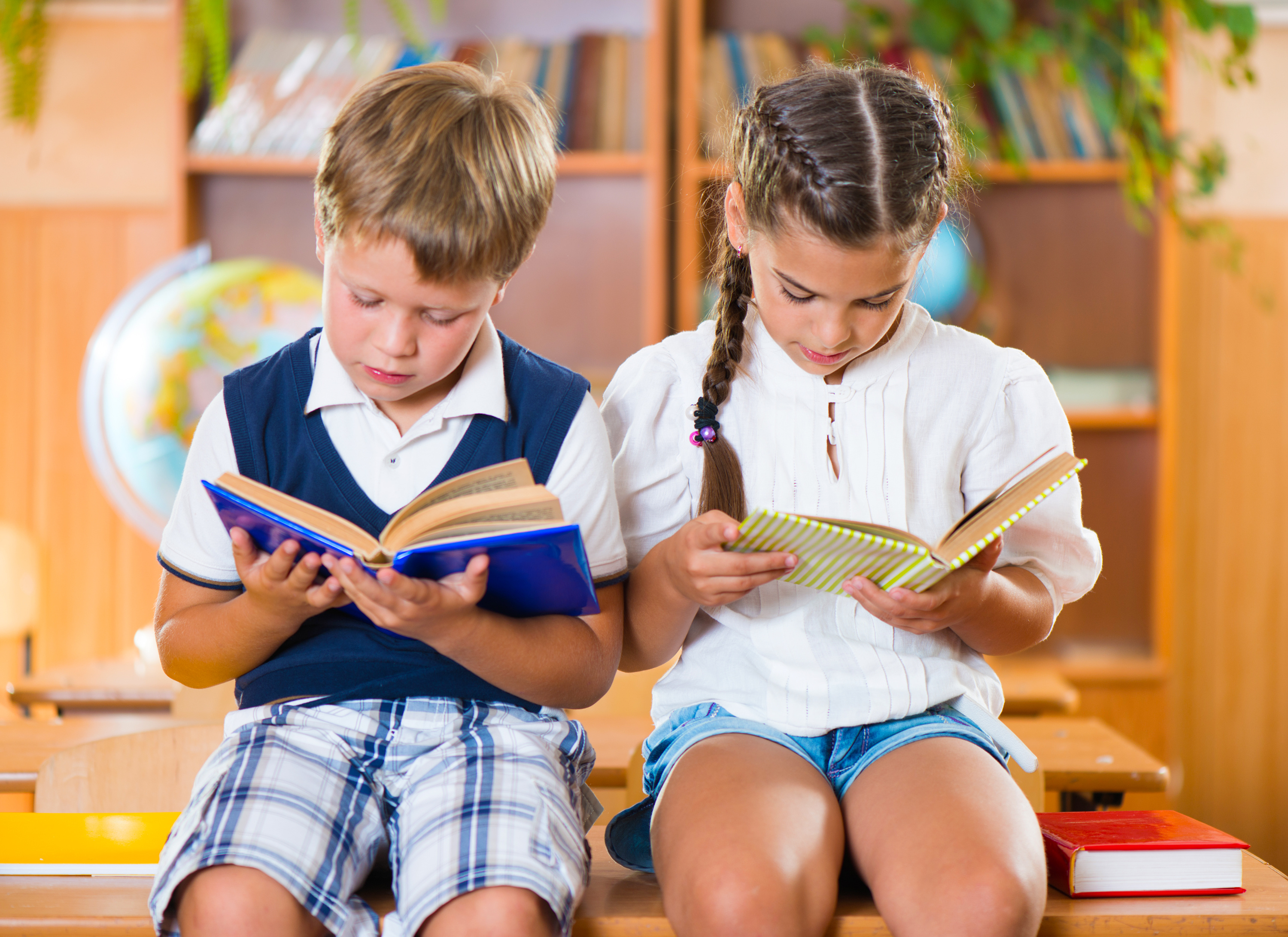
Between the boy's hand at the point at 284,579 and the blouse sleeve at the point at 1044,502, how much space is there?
0.74 m

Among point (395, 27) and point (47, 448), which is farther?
point (47, 448)

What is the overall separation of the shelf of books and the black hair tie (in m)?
1.46

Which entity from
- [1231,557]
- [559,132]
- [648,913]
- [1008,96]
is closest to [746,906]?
[648,913]

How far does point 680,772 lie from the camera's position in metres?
1.19

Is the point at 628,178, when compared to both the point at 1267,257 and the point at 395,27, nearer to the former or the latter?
the point at 395,27

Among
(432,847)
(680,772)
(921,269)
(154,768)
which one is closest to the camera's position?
(432,847)

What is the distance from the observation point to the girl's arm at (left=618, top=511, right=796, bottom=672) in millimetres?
1146

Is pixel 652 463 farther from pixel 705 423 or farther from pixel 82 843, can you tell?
pixel 82 843

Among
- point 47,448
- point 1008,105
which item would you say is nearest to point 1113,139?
point 1008,105

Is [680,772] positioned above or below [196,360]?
below

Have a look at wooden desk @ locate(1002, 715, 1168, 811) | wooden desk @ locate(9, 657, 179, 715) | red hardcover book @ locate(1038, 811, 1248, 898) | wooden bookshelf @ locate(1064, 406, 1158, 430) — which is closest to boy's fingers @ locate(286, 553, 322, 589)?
red hardcover book @ locate(1038, 811, 1248, 898)

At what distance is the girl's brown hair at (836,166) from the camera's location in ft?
4.02

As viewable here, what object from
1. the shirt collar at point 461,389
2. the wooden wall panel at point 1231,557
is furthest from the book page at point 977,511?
the wooden wall panel at point 1231,557

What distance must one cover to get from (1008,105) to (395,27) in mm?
1528
